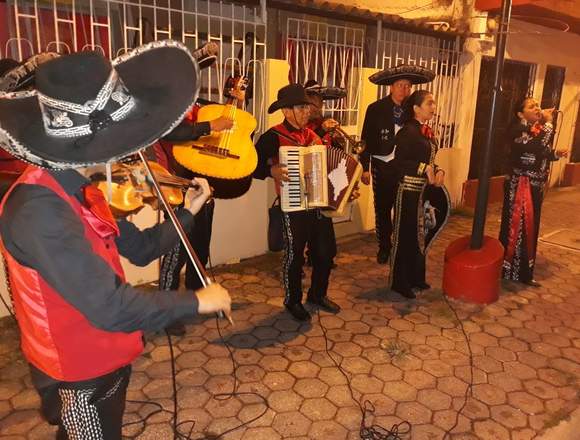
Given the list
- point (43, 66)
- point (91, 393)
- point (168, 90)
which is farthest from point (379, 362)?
point (43, 66)

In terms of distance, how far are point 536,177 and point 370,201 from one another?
2.42m

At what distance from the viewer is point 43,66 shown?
1.47 metres

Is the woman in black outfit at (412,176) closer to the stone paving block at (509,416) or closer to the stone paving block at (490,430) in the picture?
the stone paving block at (509,416)

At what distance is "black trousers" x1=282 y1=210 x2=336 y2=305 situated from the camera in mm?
3961

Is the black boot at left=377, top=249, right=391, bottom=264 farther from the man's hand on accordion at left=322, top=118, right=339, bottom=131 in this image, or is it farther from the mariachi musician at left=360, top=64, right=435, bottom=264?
the man's hand on accordion at left=322, top=118, right=339, bottom=131

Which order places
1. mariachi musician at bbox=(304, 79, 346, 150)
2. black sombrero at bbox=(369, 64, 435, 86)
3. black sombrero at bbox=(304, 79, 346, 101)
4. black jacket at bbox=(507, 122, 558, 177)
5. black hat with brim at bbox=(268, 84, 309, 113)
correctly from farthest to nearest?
1. black sombrero at bbox=(369, 64, 435, 86)
2. black sombrero at bbox=(304, 79, 346, 101)
3. black jacket at bbox=(507, 122, 558, 177)
4. mariachi musician at bbox=(304, 79, 346, 150)
5. black hat with brim at bbox=(268, 84, 309, 113)

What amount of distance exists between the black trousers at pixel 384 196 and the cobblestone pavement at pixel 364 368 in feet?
2.54

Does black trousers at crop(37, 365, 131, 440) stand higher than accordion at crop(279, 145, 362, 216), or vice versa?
accordion at crop(279, 145, 362, 216)

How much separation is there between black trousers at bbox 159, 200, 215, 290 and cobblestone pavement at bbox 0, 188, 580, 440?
42 centimetres

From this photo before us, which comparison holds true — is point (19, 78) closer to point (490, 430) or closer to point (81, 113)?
point (81, 113)

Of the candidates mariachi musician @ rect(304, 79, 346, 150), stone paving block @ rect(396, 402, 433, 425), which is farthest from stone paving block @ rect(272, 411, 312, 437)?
mariachi musician @ rect(304, 79, 346, 150)

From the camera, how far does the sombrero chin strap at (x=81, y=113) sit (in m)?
1.42

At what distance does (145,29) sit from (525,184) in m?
3.86

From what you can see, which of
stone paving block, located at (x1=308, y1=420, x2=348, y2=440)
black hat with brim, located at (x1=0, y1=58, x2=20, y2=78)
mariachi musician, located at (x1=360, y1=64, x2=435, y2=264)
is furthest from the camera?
mariachi musician, located at (x1=360, y1=64, x2=435, y2=264)
